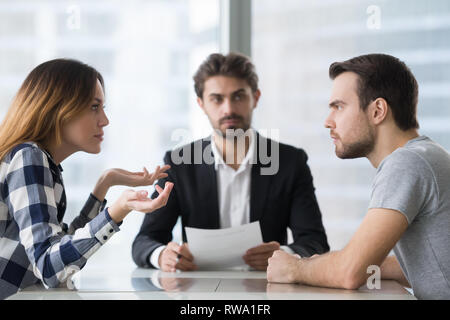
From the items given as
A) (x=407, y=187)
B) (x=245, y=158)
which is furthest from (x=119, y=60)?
(x=407, y=187)

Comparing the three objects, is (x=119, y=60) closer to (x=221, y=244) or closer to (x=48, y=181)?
(x=221, y=244)

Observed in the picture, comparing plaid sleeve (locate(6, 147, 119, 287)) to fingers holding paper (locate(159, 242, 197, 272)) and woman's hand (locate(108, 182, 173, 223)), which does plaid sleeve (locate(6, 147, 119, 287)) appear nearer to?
woman's hand (locate(108, 182, 173, 223))

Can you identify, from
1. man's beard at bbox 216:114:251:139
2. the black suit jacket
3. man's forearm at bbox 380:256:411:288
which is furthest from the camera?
man's beard at bbox 216:114:251:139

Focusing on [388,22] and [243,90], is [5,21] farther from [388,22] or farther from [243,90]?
[388,22]

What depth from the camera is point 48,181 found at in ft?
4.38

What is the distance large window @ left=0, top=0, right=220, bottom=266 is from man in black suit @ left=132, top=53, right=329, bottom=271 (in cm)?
41

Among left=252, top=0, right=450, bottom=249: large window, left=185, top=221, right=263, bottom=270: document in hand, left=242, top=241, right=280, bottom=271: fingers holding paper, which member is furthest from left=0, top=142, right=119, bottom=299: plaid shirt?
left=252, top=0, right=450, bottom=249: large window

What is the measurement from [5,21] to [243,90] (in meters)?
1.40

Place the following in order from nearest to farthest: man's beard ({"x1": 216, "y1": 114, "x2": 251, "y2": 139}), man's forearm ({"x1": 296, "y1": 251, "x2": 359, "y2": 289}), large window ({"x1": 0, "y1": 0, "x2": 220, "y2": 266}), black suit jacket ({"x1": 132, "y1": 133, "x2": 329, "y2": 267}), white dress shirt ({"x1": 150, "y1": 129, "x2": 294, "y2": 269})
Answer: man's forearm ({"x1": 296, "y1": 251, "x2": 359, "y2": 289}) < black suit jacket ({"x1": 132, "y1": 133, "x2": 329, "y2": 267}) < white dress shirt ({"x1": 150, "y1": 129, "x2": 294, "y2": 269}) < man's beard ({"x1": 216, "y1": 114, "x2": 251, "y2": 139}) < large window ({"x1": 0, "y1": 0, "x2": 220, "y2": 266})

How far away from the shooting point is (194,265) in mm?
1772

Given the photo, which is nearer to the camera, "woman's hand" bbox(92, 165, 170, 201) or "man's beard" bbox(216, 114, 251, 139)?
"woman's hand" bbox(92, 165, 170, 201)

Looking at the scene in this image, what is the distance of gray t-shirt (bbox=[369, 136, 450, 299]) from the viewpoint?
4.34 ft

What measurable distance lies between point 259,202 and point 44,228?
1145mm
